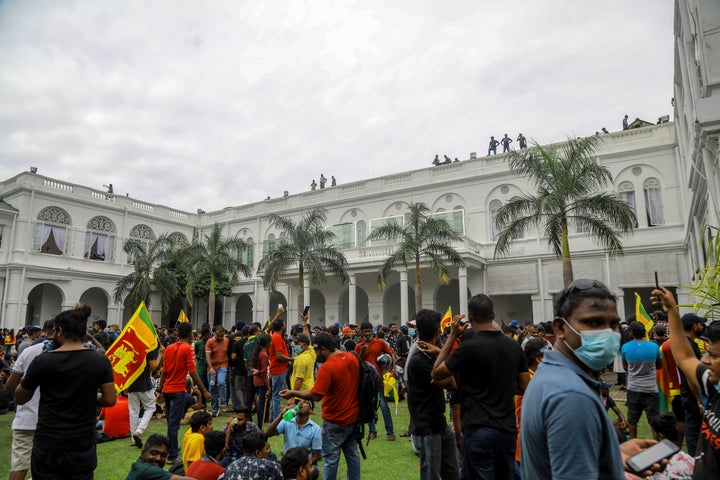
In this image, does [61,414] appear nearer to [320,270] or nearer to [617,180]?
[320,270]

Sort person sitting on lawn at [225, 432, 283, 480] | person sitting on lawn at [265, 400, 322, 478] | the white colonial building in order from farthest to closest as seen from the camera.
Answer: the white colonial building, person sitting on lawn at [265, 400, 322, 478], person sitting on lawn at [225, 432, 283, 480]

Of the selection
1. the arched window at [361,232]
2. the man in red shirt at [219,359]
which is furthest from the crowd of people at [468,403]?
the arched window at [361,232]

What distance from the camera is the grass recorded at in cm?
575

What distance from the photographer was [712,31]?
825cm

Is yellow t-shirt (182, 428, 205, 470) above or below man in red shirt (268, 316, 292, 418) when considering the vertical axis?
below

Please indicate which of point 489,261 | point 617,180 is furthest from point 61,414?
point 617,180

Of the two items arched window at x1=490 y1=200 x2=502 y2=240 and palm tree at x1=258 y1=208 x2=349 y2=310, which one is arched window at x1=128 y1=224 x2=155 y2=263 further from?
arched window at x1=490 y1=200 x2=502 y2=240

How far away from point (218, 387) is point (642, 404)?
7573 millimetres

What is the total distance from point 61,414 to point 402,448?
4.91 metres

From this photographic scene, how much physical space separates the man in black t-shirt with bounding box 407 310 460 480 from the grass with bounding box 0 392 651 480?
1.84m

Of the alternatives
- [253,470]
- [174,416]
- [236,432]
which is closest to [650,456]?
[253,470]

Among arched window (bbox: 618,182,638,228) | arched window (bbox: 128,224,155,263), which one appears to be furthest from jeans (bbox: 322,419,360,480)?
arched window (bbox: 128,224,155,263)

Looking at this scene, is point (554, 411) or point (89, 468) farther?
point (89, 468)

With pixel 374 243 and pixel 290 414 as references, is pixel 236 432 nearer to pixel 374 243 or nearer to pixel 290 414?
pixel 290 414
